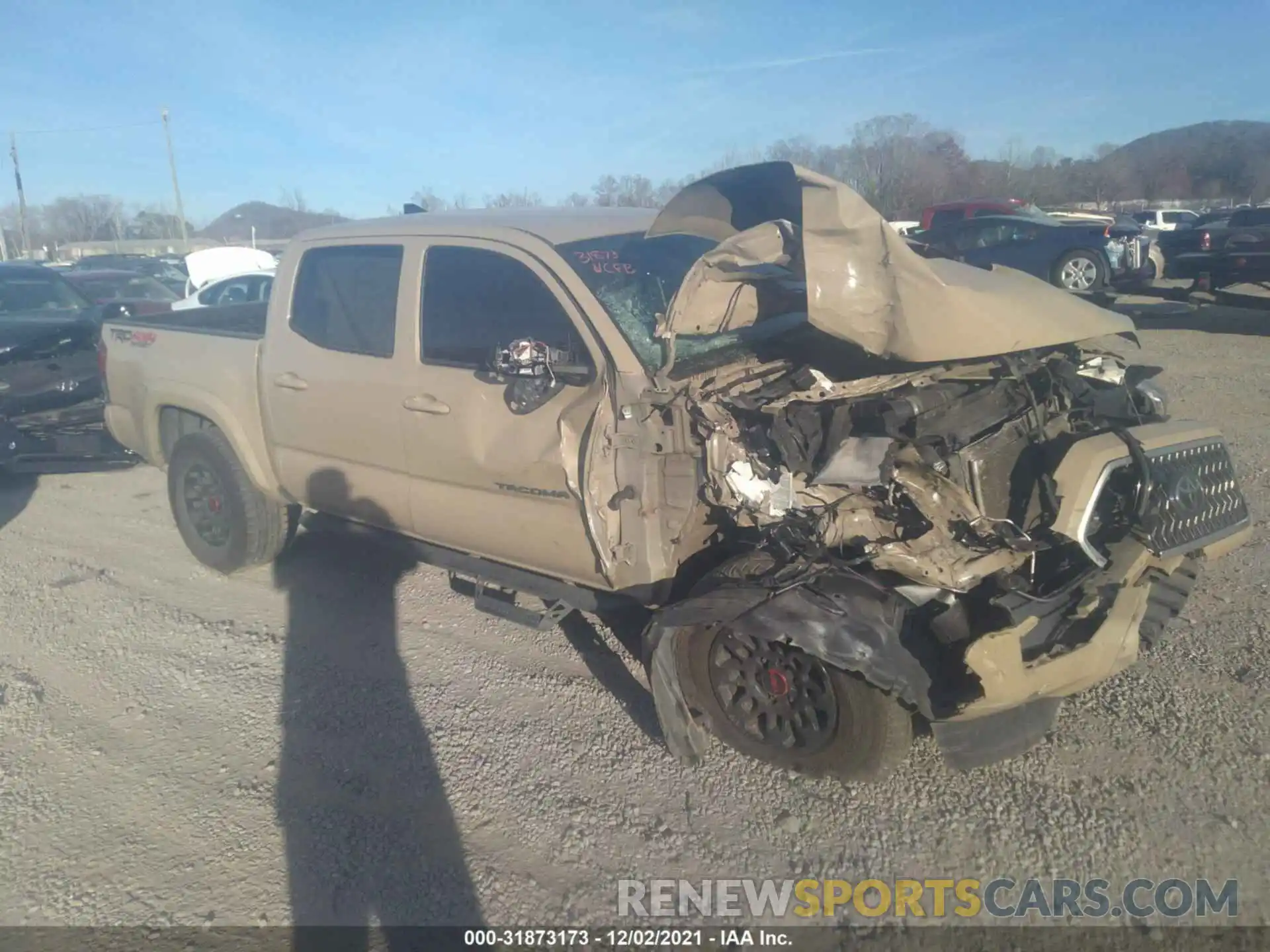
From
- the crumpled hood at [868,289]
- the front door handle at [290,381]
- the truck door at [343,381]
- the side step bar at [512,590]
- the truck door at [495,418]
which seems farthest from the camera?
the front door handle at [290,381]

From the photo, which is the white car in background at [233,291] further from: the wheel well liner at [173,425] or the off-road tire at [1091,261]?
the off-road tire at [1091,261]

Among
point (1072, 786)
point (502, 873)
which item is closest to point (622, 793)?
point (502, 873)

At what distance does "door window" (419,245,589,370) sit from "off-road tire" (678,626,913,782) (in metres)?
1.27

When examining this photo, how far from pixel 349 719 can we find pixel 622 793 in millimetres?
1301

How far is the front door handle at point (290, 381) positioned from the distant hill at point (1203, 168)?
59.4 m

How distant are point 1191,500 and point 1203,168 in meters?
66.1

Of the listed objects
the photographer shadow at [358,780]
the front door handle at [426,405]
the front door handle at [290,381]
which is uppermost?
the front door handle at [290,381]

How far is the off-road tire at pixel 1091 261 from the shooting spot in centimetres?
1459

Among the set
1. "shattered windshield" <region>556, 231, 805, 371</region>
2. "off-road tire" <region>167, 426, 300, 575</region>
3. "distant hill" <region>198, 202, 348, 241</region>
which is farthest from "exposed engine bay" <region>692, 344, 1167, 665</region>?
"distant hill" <region>198, 202, 348, 241</region>

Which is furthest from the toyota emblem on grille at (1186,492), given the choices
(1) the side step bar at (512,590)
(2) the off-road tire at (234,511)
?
(2) the off-road tire at (234,511)

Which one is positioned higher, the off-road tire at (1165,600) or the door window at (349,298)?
the door window at (349,298)

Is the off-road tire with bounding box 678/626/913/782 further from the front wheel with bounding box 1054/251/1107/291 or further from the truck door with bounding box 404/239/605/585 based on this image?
the front wheel with bounding box 1054/251/1107/291

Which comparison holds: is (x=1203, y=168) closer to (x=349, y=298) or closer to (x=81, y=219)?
(x=349, y=298)

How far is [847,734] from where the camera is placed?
3.10 m
